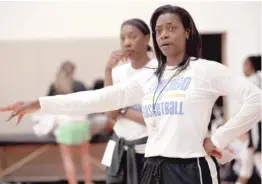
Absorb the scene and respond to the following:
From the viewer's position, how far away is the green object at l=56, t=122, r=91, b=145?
401 centimetres

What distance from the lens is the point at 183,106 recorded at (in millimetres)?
1639

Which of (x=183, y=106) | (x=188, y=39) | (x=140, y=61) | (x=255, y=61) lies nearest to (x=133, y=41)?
(x=140, y=61)

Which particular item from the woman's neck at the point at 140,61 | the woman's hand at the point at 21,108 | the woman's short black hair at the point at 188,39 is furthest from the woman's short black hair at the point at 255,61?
the woman's hand at the point at 21,108

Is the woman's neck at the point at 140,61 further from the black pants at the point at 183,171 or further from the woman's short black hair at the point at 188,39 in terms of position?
the black pants at the point at 183,171

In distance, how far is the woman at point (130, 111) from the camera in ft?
7.52

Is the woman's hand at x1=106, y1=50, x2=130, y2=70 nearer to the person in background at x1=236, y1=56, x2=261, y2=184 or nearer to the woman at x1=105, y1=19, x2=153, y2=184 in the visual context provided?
the woman at x1=105, y1=19, x2=153, y2=184

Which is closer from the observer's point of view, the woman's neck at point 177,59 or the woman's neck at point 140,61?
the woman's neck at point 177,59

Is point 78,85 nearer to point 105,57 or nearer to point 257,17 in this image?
point 105,57

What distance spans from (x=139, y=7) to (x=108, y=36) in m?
0.50

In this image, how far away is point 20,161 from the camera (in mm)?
4348

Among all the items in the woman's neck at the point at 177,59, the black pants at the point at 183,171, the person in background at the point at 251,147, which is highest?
the woman's neck at the point at 177,59

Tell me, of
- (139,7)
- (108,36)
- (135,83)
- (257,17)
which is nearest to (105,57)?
(108,36)

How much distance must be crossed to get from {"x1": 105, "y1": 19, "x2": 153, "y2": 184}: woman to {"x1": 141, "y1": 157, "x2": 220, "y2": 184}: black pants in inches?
22.8

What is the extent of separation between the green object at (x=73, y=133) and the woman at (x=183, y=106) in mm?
2223
